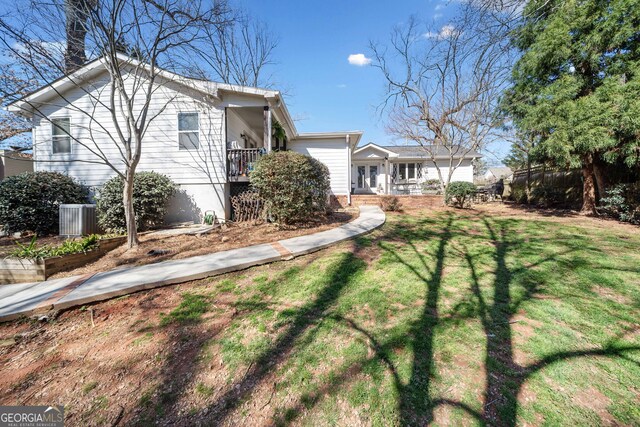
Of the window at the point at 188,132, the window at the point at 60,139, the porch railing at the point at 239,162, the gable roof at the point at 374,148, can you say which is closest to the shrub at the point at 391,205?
the porch railing at the point at 239,162

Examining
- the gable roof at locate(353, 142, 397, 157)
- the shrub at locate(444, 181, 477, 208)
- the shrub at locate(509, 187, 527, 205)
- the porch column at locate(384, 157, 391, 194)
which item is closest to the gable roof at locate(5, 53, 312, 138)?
the shrub at locate(444, 181, 477, 208)

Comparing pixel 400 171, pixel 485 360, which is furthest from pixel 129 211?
pixel 400 171

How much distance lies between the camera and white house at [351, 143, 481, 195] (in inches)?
719

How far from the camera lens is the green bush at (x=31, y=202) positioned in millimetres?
6781

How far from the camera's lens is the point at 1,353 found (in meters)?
2.49

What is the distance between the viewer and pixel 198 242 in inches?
228

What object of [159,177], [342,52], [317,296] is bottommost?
[317,296]

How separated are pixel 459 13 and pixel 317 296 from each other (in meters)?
6.10

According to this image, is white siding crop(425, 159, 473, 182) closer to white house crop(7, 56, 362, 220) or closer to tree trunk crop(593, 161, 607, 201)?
tree trunk crop(593, 161, 607, 201)

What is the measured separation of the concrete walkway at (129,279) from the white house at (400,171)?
47.0 feet

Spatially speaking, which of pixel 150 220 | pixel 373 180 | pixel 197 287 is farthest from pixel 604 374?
pixel 373 180

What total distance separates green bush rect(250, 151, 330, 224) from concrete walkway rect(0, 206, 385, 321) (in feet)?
4.64

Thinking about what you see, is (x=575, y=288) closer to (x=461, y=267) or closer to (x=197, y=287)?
(x=461, y=267)

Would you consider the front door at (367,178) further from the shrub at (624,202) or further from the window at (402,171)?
the shrub at (624,202)
